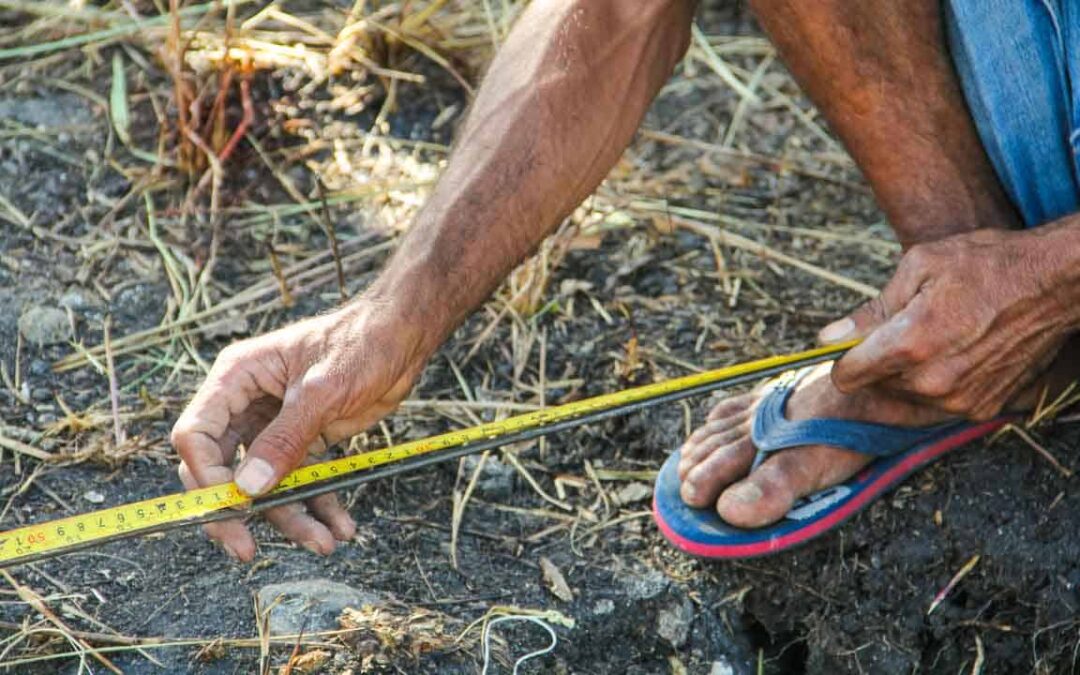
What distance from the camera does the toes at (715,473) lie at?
2535 millimetres

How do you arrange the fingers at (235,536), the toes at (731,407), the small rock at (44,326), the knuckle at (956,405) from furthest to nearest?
the small rock at (44,326) → the toes at (731,407) → the knuckle at (956,405) → the fingers at (235,536)

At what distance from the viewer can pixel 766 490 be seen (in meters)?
2.49

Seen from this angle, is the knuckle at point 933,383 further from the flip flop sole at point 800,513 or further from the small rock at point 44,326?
the small rock at point 44,326

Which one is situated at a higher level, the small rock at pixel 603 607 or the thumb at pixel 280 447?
the thumb at pixel 280 447

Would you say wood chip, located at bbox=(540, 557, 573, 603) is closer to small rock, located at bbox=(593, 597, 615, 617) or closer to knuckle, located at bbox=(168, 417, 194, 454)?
→ small rock, located at bbox=(593, 597, 615, 617)

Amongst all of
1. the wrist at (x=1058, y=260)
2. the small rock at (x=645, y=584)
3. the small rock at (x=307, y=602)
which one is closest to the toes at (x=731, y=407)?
the small rock at (x=645, y=584)

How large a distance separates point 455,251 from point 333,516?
46 cm

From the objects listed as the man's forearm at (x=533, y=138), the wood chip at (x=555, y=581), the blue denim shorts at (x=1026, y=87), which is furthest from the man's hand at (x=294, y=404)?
the blue denim shorts at (x=1026, y=87)

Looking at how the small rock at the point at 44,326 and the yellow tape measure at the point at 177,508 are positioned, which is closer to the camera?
the yellow tape measure at the point at 177,508

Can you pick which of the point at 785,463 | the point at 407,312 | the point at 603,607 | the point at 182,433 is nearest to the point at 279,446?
→ the point at 182,433

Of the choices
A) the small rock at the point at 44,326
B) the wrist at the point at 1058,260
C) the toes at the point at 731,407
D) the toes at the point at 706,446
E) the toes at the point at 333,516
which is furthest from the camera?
the small rock at the point at 44,326

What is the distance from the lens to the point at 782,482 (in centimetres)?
250

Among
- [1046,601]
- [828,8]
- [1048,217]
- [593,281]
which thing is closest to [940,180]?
[1048,217]

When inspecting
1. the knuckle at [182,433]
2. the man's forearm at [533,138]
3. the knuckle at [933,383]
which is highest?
the man's forearm at [533,138]
